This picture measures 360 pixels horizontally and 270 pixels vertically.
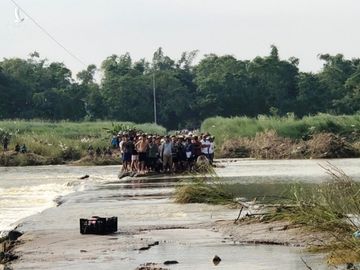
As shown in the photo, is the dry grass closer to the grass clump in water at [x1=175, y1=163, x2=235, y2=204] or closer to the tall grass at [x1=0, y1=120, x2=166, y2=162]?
the tall grass at [x1=0, y1=120, x2=166, y2=162]

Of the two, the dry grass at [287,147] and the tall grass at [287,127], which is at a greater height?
the tall grass at [287,127]

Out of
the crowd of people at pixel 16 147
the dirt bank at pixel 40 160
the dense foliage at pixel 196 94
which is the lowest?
the dirt bank at pixel 40 160

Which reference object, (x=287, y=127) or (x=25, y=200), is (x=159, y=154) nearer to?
(x=25, y=200)

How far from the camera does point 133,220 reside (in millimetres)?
18844

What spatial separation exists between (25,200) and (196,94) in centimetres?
8096

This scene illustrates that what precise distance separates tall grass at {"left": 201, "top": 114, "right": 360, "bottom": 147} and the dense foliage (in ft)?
105

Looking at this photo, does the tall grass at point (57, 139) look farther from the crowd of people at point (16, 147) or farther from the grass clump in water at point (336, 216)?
the grass clump in water at point (336, 216)

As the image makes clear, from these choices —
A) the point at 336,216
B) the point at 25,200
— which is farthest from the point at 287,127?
the point at 336,216

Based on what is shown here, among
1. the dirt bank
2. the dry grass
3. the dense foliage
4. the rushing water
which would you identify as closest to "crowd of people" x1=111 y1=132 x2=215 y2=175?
the rushing water

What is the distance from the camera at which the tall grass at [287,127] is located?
62.0 m

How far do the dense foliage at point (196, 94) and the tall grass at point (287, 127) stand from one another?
32080mm

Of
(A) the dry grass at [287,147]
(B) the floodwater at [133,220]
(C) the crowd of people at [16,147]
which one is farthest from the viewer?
(C) the crowd of people at [16,147]

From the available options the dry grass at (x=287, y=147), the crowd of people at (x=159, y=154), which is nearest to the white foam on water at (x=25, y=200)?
the crowd of people at (x=159, y=154)

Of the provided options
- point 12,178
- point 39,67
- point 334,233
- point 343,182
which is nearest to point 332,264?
point 334,233
